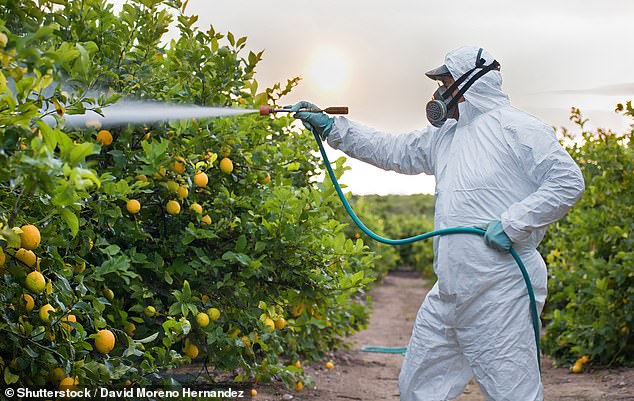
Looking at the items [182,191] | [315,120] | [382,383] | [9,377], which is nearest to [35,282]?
[9,377]

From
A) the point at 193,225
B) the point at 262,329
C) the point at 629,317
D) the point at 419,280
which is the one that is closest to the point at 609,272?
the point at 629,317

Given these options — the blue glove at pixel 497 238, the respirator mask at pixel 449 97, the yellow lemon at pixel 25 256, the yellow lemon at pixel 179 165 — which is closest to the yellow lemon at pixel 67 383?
the yellow lemon at pixel 25 256

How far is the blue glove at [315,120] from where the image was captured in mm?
3939

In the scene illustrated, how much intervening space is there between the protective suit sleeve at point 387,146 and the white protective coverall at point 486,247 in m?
0.18

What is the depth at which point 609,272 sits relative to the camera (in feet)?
20.0

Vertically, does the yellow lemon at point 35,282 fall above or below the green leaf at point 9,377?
above

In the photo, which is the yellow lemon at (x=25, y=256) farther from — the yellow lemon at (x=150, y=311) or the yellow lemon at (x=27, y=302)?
the yellow lemon at (x=150, y=311)

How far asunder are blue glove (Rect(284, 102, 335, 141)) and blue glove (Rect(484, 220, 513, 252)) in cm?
102

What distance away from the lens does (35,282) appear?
8.45ft

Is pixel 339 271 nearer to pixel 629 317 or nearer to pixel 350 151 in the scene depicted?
pixel 350 151

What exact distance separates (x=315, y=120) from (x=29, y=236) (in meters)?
1.82

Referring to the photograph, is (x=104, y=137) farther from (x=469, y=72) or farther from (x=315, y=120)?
(x=469, y=72)

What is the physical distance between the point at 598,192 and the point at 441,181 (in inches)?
146

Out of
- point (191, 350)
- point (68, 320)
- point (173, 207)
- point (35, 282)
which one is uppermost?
point (173, 207)
